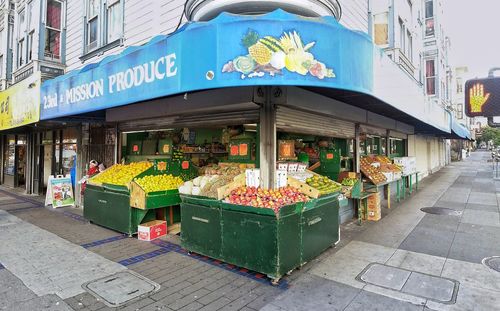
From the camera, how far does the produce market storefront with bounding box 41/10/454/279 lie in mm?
3883

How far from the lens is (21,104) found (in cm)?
911

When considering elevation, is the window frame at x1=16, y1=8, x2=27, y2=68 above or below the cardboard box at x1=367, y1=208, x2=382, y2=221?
above

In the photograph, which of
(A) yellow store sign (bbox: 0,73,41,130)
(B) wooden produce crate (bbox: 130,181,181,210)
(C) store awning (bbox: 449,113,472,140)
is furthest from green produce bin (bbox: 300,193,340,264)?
(C) store awning (bbox: 449,113,472,140)

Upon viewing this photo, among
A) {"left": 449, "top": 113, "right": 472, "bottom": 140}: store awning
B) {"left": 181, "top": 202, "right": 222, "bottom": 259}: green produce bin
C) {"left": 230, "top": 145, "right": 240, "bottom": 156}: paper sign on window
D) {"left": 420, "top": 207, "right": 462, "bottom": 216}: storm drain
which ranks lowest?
{"left": 420, "top": 207, "right": 462, "bottom": 216}: storm drain

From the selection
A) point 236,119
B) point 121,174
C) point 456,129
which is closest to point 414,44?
point 456,129

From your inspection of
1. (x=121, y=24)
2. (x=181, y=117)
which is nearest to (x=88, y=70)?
(x=181, y=117)

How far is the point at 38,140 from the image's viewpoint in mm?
13547

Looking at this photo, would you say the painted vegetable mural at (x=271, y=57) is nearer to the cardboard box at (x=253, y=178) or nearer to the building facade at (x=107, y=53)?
the building facade at (x=107, y=53)

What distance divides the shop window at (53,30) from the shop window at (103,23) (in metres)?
2.44

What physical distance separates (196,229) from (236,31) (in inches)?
141

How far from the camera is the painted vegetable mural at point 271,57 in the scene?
12.4 feet

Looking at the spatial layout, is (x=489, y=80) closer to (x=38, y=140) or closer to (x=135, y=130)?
(x=135, y=130)

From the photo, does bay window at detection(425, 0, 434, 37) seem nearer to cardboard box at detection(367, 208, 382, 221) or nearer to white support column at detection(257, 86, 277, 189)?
cardboard box at detection(367, 208, 382, 221)

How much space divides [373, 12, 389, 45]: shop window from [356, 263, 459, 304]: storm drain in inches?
352
